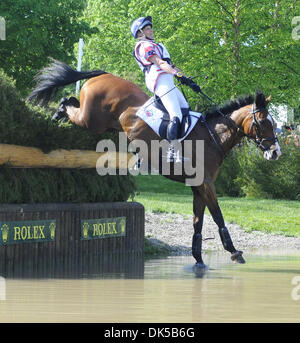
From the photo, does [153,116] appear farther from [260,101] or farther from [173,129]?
[260,101]

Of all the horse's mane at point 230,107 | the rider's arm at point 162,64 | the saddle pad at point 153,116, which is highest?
the rider's arm at point 162,64

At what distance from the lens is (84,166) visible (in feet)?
37.4

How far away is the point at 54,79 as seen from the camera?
11.8m

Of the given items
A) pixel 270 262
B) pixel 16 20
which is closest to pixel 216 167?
pixel 270 262

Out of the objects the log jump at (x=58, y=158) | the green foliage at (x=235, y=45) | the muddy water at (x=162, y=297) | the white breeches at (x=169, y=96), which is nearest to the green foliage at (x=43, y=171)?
the log jump at (x=58, y=158)

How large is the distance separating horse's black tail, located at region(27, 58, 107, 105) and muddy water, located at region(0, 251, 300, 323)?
3.17m

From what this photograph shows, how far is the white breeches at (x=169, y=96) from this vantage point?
10656mm

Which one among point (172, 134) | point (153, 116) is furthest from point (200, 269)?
point (153, 116)

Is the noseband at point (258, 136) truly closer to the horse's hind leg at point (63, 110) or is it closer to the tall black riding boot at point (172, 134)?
the tall black riding boot at point (172, 134)

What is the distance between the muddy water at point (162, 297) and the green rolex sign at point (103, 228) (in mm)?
1105

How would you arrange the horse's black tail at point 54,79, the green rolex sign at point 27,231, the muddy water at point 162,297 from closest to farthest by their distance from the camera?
the muddy water at point 162,297 < the green rolex sign at point 27,231 < the horse's black tail at point 54,79

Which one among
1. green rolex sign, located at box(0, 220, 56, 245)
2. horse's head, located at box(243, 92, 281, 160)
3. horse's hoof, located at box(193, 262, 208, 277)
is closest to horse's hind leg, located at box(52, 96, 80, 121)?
green rolex sign, located at box(0, 220, 56, 245)

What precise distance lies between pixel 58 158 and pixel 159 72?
1849 millimetres

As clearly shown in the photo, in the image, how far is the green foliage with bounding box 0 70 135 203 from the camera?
33.1 feet
